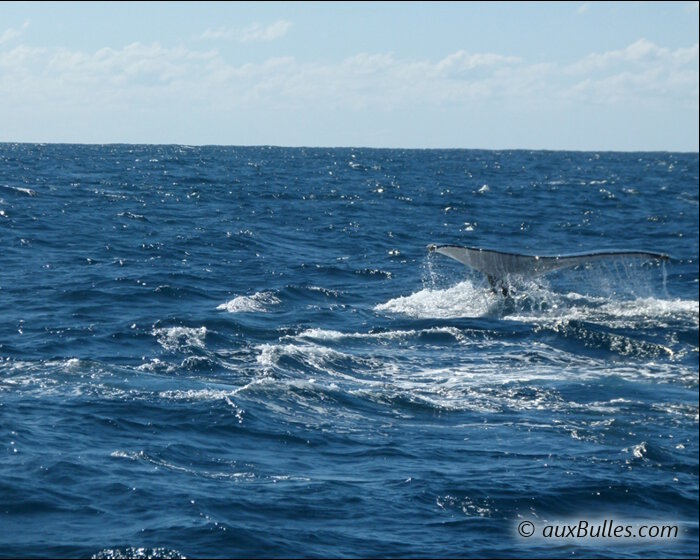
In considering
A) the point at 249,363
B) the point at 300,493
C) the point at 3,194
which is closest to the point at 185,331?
the point at 249,363

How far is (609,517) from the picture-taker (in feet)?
45.0

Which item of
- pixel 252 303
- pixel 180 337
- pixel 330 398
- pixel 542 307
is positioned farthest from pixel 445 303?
pixel 330 398

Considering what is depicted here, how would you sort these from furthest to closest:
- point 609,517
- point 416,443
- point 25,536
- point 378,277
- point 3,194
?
point 3,194, point 378,277, point 416,443, point 609,517, point 25,536

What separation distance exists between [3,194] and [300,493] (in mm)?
47473

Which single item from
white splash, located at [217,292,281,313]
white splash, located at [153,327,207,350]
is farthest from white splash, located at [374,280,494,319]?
white splash, located at [153,327,207,350]

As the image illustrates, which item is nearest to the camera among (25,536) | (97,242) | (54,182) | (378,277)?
(25,536)

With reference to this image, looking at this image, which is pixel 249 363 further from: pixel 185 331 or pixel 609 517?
pixel 609 517

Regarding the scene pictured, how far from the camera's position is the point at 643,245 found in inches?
1704

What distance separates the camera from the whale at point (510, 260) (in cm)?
2727

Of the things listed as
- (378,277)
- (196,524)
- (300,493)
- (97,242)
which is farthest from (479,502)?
(97,242)

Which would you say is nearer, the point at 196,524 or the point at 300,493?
the point at 196,524

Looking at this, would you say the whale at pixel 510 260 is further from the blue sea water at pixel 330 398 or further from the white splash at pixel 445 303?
the blue sea water at pixel 330 398

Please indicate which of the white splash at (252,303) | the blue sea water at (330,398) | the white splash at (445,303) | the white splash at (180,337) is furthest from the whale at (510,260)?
the white splash at (180,337)

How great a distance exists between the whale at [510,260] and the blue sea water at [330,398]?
1106 mm
